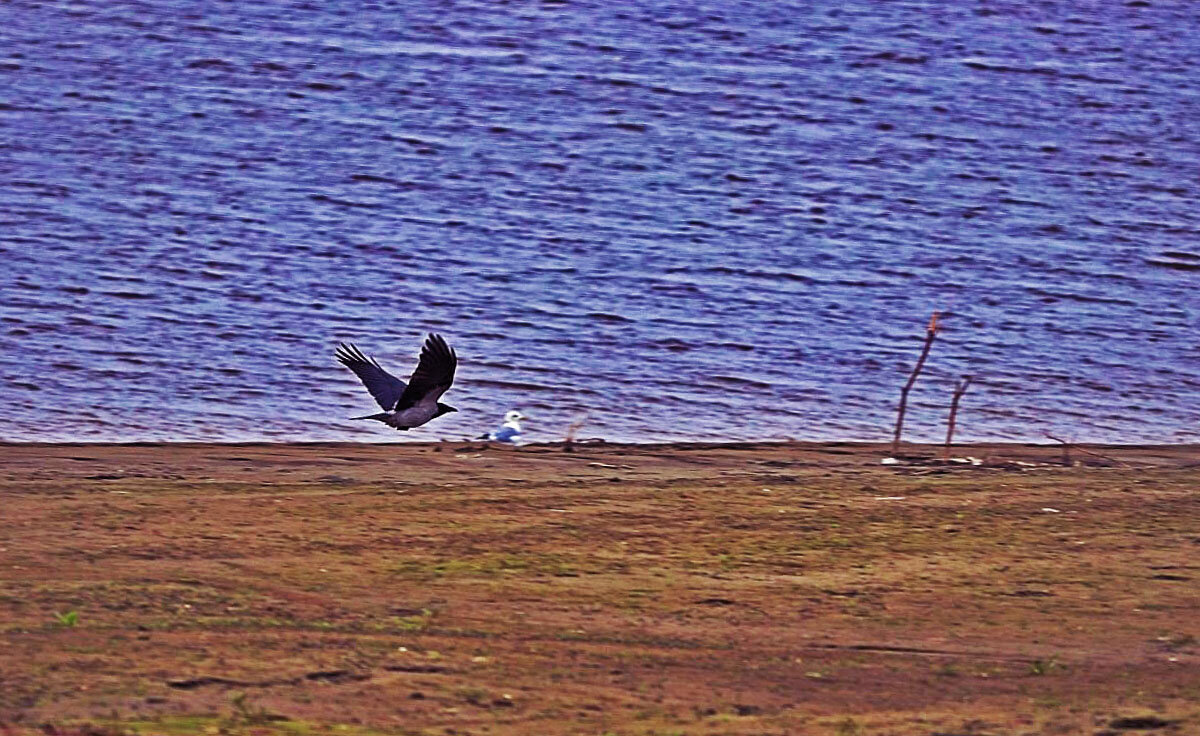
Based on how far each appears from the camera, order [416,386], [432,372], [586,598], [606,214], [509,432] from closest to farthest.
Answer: [586,598]
[432,372]
[416,386]
[509,432]
[606,214]

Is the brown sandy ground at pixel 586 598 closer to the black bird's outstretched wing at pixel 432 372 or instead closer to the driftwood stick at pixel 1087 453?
the black bird's outstretched wing at pixel 432 372

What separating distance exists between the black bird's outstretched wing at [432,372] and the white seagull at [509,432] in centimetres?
69

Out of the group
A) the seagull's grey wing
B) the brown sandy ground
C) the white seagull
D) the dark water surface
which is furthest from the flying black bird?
the dark water surface

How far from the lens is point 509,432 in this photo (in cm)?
912

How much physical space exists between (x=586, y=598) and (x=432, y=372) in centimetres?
245

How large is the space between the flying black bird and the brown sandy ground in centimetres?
22

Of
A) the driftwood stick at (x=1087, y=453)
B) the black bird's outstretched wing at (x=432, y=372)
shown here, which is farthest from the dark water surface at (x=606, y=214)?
the black bird's outstretched wing at (x=432, y=372)

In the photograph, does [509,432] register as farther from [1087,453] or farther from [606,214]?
[606,214]

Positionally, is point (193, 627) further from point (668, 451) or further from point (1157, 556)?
point (668, 451)

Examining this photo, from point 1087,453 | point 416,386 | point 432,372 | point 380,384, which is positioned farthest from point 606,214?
point 432,372

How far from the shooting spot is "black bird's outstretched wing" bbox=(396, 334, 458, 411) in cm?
813

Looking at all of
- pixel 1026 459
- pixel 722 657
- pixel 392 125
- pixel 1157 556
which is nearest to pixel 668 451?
pixel 1026 459

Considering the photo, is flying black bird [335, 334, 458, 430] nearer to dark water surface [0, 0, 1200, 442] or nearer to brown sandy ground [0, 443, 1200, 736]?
brown sandy ground [0, 443, 1200, 736]

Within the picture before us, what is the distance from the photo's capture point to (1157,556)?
6758 mm
